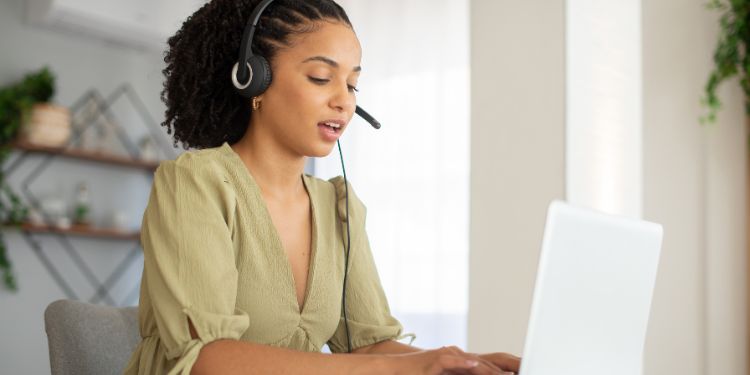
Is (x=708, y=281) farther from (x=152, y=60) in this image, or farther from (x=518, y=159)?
(x=152, y=60)

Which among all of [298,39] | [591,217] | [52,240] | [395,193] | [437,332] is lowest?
[437,332]

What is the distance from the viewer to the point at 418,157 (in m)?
3.73

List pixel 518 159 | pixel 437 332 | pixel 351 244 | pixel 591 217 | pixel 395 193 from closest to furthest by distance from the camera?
pixel 591 217, pixel 351 244, pixel 518 159, pixel 437 332, pixel 395 193

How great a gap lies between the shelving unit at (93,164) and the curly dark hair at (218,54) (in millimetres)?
3030

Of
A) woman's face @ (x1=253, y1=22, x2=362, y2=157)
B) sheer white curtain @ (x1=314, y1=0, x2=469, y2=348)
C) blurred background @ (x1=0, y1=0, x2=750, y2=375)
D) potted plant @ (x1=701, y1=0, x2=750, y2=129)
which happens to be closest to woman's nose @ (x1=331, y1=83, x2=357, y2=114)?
woman's face @ (x1=253, y1=22, x2=362, y2=157)

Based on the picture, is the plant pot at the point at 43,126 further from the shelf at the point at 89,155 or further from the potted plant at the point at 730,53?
the potted plant at the point at 730,53

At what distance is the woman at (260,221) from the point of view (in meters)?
0.97

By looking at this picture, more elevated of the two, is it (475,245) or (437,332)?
(475,245)

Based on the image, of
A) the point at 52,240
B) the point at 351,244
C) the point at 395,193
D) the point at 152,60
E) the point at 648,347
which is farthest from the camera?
the point at 152,60

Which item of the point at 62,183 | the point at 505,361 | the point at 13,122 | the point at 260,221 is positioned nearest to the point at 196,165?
the point at 260,221

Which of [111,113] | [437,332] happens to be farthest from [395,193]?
[111,113]

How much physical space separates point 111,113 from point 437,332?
2298mm

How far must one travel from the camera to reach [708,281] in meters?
2.75

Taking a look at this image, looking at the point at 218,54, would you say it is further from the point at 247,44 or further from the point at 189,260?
the point at 189,260
